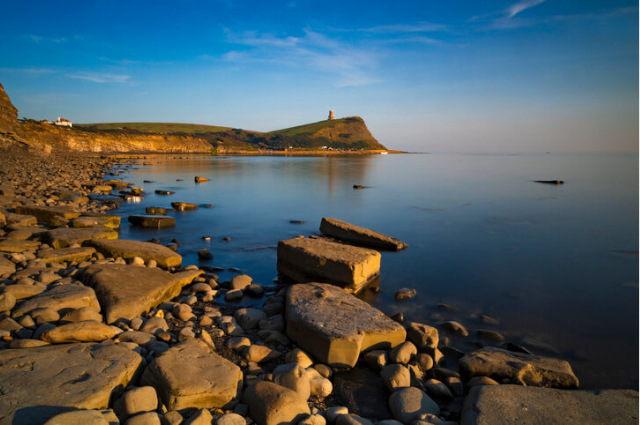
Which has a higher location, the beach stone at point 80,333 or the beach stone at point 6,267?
the beach stone at point 6,267

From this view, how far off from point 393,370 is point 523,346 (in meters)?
3.07

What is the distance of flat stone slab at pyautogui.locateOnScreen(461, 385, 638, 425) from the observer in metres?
3.58

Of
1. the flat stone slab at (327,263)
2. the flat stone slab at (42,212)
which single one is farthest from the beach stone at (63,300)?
the flat stone slab at (42,212)

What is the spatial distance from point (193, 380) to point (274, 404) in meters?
0.92

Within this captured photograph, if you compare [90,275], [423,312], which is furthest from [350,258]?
[90,275]

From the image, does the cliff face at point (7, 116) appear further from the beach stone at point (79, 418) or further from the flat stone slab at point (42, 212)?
the beach stone at point (79, 418)

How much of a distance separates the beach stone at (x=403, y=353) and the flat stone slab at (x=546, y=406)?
108 cm

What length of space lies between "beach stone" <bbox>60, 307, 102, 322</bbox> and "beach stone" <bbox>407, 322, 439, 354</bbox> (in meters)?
4.78

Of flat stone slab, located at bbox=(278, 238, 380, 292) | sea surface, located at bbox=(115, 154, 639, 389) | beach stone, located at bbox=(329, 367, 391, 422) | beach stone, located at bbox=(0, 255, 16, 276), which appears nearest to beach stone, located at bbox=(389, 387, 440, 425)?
beach stone, located at bbox=(329, 367, 391, 422)

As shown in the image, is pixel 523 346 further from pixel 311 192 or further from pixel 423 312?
pixel 311 192

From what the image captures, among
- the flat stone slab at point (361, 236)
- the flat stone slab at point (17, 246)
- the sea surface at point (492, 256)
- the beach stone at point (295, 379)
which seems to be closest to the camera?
the beach stone at point (295, 379)

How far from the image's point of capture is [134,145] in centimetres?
10194

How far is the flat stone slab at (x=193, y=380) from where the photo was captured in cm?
353

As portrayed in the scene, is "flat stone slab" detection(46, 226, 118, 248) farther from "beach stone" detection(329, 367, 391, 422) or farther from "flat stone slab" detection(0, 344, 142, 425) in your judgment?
"beach stone" detection(329, 367, 391, 422)
